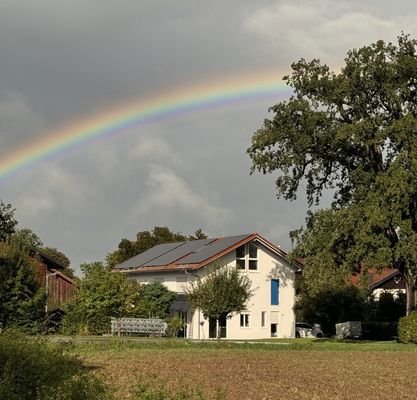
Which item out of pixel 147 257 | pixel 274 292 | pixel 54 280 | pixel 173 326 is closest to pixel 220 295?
pixel 173 326

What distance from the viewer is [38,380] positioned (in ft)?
37.2

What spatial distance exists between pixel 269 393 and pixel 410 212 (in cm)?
2951

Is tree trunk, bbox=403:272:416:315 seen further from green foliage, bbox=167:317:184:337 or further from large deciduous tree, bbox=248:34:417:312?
green foliage, bbox=167:317:184:337

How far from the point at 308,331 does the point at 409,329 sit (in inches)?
805

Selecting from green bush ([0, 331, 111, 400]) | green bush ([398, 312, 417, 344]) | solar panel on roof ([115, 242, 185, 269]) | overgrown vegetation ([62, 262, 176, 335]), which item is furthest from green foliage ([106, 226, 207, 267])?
green bush ([0, 331, 111, 400])

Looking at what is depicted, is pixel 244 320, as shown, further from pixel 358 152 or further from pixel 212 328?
pixel 358 152

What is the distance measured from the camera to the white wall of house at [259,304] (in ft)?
188

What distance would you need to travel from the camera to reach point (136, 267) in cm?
6600

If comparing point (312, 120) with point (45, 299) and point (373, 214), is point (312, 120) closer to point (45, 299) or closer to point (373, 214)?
point (373, 214)

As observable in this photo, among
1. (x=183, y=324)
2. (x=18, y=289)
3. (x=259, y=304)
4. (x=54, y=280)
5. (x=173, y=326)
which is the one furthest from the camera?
(x=54, y=280)

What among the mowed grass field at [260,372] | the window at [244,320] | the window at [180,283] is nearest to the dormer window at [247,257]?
the window at [244,320]

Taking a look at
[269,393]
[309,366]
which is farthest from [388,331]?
[269,393]

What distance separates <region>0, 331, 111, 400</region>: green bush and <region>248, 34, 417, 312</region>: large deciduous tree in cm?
2789

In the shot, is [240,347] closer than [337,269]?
Yes
